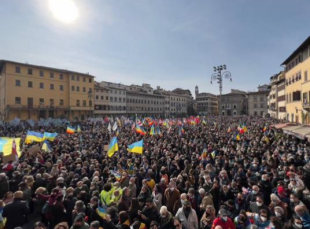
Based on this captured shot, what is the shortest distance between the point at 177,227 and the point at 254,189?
2634mm

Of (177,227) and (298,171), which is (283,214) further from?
(298,171)

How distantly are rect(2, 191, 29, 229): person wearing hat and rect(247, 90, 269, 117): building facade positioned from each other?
292 ft

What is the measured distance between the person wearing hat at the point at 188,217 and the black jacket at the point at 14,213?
3714mm

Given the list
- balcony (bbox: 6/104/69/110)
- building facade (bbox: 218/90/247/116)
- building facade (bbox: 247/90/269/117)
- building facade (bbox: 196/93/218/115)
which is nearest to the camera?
balcony (bbox: 6/104/69/110)

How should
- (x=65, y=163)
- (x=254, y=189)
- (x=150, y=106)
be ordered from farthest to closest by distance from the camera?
(x=150, y=106), (x=65, y=163), (x=254, y=189)

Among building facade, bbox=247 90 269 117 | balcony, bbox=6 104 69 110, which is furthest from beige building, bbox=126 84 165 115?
building facade, bbox=247 90 269 117

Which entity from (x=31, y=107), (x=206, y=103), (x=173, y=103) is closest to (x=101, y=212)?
(x=31, y=107)

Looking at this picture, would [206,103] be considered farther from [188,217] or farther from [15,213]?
[15,213]

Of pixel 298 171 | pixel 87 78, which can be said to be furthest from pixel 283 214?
pixel 87 78

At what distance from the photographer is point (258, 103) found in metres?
83.3

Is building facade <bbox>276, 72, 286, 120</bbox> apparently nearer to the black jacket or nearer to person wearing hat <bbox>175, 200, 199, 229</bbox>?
person wearing hat <bbox>175, 200, 199, 229</bbox>

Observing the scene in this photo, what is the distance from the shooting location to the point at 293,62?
3241 cm

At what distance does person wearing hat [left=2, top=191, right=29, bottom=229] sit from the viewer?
15.3ft

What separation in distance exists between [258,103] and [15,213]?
9131cm
